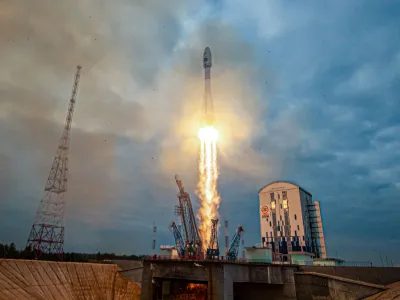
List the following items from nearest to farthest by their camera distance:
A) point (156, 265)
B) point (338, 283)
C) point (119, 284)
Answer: point (338, 283) → point (156, 265) → point (119, 284)

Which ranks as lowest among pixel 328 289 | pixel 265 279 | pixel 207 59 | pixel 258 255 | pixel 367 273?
pixel 328 289

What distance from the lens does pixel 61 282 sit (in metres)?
44.5

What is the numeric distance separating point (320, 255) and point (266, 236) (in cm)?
1777

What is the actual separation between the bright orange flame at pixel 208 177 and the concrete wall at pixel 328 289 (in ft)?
74.1

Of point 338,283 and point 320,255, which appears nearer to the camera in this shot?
point 338,283

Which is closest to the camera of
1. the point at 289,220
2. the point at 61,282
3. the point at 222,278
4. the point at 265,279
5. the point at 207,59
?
the point at 222,278

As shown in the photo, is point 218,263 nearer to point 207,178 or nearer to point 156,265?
point 156,265

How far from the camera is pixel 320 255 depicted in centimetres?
8444

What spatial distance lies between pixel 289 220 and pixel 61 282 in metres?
62.7

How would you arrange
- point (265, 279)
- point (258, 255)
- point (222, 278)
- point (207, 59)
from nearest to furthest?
point (222, 278), point (265, 279), point (258, 255), point (207, 59)

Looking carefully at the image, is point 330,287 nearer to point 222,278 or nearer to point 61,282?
point 222,278

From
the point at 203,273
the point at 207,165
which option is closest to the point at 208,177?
the point at 207,165

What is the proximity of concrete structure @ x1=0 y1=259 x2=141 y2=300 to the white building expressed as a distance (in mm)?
44985

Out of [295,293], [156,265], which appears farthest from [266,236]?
[156,265]
